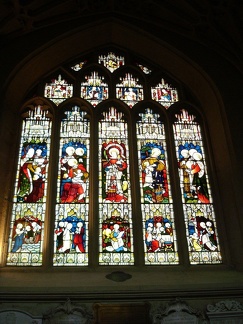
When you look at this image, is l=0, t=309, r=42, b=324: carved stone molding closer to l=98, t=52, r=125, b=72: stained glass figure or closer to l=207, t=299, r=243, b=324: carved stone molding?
l=207, t=299, r=243, b=324: carved stone molding

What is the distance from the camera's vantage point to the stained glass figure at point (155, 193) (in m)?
7.13

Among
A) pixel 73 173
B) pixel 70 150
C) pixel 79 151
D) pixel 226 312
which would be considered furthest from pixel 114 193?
pixel 226 312

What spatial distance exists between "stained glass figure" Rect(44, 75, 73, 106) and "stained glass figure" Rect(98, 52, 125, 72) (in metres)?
1.00

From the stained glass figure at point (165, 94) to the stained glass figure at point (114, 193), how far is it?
97cm

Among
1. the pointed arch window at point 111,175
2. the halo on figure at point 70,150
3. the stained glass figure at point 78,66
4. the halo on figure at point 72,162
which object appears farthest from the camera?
the stained glass figure at point 78,66

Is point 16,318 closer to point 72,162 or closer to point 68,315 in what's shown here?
point 68,315

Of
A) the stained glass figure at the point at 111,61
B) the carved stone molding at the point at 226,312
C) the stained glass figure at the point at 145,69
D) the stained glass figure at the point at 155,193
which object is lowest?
the carved stone molding at the point at 226,312

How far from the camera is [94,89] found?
9.11 metres

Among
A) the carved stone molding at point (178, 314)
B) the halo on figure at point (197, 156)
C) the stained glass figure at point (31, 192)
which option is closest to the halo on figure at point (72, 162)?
the stained glass figure at point (31, 192)

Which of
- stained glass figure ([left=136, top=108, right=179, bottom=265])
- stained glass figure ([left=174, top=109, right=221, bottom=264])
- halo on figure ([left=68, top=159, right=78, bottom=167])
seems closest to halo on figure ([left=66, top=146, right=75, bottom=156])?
halo on figure ([left=68, top=159, right=78, bottom=167])

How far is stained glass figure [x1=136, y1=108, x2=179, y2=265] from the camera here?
713 cm

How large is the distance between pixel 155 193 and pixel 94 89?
280 centimetres

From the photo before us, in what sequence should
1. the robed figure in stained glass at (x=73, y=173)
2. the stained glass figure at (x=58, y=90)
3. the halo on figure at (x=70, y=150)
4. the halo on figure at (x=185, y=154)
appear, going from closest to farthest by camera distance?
the robed figure in stained glass at (x=73, y=173), the halo on figure at (x=70, y=150), the halo on figure at (x=185, y=154), the stained glass figure at (x=58, y=90)

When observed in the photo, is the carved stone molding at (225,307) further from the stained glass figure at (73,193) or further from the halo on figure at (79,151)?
the halo on figure at (79,151)
